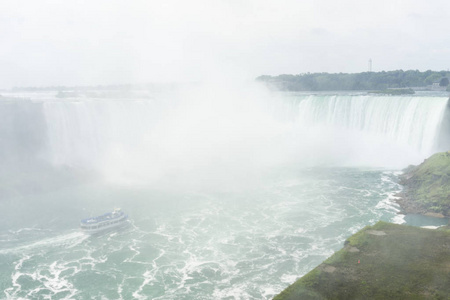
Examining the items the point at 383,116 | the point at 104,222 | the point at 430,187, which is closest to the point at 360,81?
the point at 383,116

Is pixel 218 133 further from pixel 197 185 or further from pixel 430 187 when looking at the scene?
pixel 430 187

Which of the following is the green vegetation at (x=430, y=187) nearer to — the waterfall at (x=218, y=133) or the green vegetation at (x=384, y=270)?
the waterfall at (x=218, y=133)

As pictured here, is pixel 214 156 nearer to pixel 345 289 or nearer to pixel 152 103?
pixel 152 103

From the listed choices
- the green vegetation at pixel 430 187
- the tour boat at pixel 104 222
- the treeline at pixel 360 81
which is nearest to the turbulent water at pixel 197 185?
the tour boat at pixel 104 222

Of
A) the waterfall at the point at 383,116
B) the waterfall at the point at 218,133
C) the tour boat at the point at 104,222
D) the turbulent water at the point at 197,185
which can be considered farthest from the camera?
the waterfall at the point at 218,133

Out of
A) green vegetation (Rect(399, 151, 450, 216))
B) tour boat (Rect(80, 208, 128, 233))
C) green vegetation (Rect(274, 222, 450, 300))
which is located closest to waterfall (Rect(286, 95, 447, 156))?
green vegetation (Rect(399, 151, 450, 216))

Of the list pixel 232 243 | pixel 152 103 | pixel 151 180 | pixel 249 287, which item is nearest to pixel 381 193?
pixel 232 243
